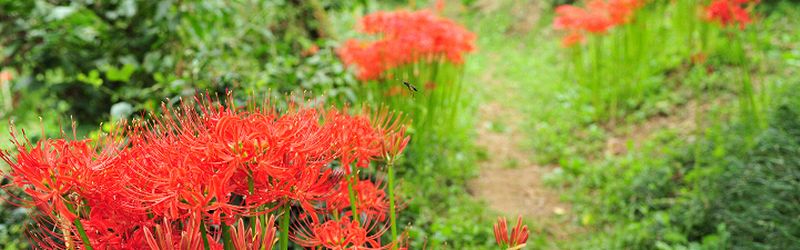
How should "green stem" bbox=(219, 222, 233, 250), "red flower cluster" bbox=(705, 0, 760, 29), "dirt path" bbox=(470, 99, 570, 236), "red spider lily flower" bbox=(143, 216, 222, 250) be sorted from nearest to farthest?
1. "red spider lily flower" bbox=(143, 216, 222, 250)
2. "green stem" bbox=(219, 222, 233, 250)
3. "red flower cluster" bbox=(705, 0, 760, 29)
4. "dirt path" bbox=(470, 99, 570, 236)

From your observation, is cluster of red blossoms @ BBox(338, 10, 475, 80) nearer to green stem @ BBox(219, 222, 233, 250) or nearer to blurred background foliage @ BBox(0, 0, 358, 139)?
blurred background foliage @ BBox(0, 0, 358, 139)

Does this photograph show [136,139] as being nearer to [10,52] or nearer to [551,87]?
[10,52]

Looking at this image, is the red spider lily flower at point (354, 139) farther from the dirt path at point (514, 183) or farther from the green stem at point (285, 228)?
the dirt path at point (514, 183)

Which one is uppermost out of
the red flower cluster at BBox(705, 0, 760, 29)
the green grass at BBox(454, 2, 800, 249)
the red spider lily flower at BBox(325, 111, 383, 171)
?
the red flower cluster at BBox(705, 0, 760, 29)

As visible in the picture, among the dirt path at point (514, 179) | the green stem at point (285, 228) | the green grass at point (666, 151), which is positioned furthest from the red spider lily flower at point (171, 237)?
the dirt path at point (514, 179)

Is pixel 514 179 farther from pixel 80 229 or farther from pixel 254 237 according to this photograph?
pixel 80 229

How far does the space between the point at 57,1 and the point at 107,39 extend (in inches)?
13.6

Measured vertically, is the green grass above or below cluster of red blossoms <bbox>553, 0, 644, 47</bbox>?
below

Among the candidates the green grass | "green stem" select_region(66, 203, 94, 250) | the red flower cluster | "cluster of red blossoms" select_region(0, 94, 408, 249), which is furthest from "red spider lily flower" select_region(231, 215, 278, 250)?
the red flower cluster

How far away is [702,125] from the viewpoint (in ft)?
13.7

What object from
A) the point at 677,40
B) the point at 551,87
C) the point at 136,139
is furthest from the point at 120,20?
the point at 677,40

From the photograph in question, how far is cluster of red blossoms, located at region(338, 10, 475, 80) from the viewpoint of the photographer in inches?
131

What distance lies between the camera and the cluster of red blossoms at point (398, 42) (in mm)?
3320

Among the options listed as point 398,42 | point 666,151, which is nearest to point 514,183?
point 666,151
